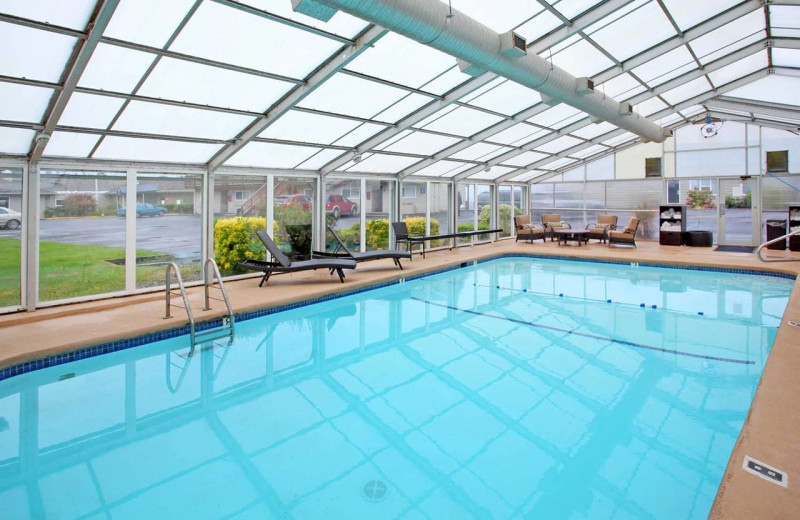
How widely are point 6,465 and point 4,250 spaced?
4267mm

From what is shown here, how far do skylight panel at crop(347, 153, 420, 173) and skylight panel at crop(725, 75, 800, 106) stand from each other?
26.0 feet

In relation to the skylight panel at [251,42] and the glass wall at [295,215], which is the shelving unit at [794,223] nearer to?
the glass wall at [295,215]

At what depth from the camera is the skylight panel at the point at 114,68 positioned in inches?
181

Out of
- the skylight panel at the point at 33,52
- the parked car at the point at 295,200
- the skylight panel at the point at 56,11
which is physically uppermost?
the skylight panel at the point at 56,11

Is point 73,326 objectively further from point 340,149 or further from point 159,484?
point 340,149

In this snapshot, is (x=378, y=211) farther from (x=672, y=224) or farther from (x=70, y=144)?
(x=672, y=224)

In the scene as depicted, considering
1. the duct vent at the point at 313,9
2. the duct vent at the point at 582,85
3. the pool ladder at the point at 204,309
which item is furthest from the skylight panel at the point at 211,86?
the duct vent at the point at 582,85

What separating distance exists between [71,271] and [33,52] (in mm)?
3721

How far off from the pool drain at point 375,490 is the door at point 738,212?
48.7ft

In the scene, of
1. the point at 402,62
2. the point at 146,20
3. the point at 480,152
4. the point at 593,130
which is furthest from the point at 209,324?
the point at 593,130

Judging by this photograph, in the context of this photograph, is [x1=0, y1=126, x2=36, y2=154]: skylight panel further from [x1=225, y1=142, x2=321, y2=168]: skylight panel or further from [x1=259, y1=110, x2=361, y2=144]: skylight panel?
[x1=259, y1=110, x2=361, y2=144]: skylight panel

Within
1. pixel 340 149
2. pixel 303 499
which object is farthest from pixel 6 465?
pixel 340 149

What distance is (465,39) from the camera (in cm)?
500

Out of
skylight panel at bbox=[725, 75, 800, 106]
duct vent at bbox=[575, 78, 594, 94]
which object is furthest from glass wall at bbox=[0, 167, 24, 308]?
skylight panel at bbox=[725, 75, 800, 106]
